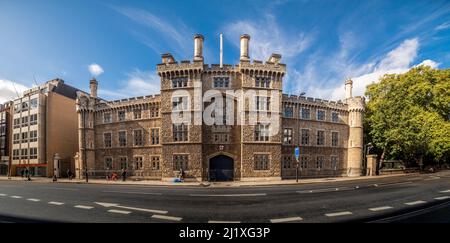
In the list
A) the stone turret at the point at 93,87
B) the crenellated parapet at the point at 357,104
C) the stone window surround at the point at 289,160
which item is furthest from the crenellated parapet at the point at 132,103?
the crenellated parapet at the point at 357,104

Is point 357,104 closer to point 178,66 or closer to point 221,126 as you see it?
point 221,126

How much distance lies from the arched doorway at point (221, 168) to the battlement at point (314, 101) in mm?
12038

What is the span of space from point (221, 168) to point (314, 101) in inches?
701

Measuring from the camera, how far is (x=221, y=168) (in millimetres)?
24375

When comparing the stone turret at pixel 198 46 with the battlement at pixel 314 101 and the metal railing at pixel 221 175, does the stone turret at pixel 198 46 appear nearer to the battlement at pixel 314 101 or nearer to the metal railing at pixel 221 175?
the battlement at pixel 314 101

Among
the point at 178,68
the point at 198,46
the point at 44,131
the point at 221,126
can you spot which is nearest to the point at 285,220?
the point at 221,126

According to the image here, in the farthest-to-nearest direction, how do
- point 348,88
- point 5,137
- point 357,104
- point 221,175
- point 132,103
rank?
point 5,137
point 348,88
point 357,104
point 132,103
point 221,175

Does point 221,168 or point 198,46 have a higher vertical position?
point 198,46

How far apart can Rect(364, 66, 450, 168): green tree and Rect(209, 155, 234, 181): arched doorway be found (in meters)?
23.6

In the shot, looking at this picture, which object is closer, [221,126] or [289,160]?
[221,126]

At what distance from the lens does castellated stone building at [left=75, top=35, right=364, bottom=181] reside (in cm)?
2433

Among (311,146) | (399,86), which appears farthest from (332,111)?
(399,86)
